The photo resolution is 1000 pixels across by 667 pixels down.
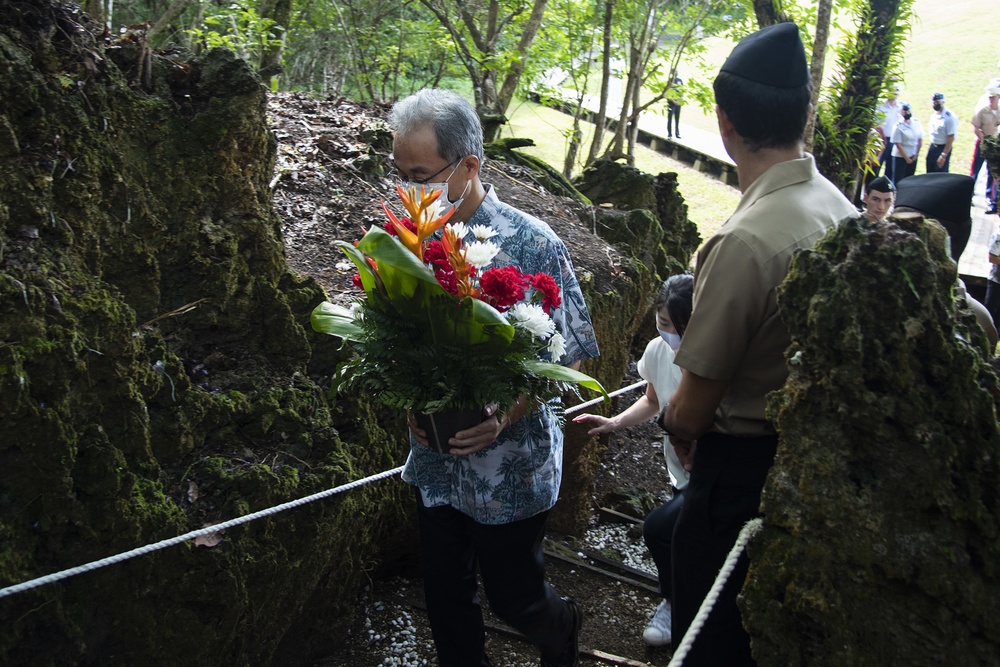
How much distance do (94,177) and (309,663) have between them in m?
2.06

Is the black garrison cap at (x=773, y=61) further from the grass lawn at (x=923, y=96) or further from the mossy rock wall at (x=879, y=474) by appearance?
the grass lawn at (x=923, y=96)

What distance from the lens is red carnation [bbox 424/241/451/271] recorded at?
2578 millimetres

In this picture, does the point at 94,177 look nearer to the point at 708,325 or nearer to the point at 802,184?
the point at 708,325

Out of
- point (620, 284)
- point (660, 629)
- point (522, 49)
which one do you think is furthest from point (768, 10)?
point (660, 629)

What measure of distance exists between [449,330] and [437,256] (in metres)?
0.23

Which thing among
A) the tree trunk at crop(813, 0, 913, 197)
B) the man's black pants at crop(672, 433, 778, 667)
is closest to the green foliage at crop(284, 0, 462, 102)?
the tree trunk at crop(813, 0, 913, 197)

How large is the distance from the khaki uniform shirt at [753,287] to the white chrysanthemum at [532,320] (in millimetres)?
415

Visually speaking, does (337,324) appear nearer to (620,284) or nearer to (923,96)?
(620,284)

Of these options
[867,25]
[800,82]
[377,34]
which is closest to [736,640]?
[800,82]

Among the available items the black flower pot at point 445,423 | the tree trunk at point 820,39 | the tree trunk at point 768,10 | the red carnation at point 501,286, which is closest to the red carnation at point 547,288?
the red carnation at point 501,286

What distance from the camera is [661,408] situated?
3814 millimetres

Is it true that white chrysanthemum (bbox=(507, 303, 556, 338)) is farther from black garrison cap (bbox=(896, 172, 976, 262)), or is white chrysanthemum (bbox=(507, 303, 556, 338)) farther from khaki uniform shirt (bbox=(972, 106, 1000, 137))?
khaki uniform shirt (bbox=(972, 106, 1000, 137))

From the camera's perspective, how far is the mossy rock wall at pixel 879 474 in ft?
5.92

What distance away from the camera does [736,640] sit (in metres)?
2.54
